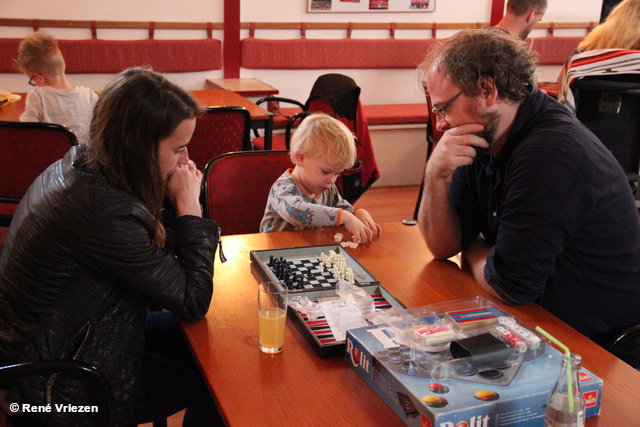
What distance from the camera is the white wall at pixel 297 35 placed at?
15.9 ft

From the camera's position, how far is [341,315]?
146 centimetres

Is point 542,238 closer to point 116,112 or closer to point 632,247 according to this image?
point 632,247

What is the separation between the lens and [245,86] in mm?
4969

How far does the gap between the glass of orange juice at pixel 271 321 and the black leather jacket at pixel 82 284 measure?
0.62ft

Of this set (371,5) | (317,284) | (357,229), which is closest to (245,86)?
(371,5)

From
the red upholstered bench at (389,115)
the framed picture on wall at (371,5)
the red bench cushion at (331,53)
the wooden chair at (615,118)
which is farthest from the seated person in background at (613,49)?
the framed picture on wall at (371,5)

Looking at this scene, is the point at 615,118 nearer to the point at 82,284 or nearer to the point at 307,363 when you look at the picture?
the point at 307,363

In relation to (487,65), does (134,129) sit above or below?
Answer: below

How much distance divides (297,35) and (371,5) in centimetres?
71

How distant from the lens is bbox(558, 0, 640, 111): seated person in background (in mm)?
2977

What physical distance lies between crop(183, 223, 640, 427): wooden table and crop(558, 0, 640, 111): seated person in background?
5.72 feet

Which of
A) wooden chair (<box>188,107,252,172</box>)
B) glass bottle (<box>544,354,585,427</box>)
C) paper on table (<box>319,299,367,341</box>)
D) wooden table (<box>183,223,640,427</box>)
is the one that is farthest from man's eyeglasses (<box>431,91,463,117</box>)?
wooden chair (<box>188,107,252,172</box>)

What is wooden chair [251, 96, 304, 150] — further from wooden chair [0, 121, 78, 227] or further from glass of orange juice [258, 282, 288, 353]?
glass of orange juice [258, 282, 288, 353]

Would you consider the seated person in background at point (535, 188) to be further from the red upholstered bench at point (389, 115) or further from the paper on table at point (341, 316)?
the red upholstered bench at point (389, 115)
